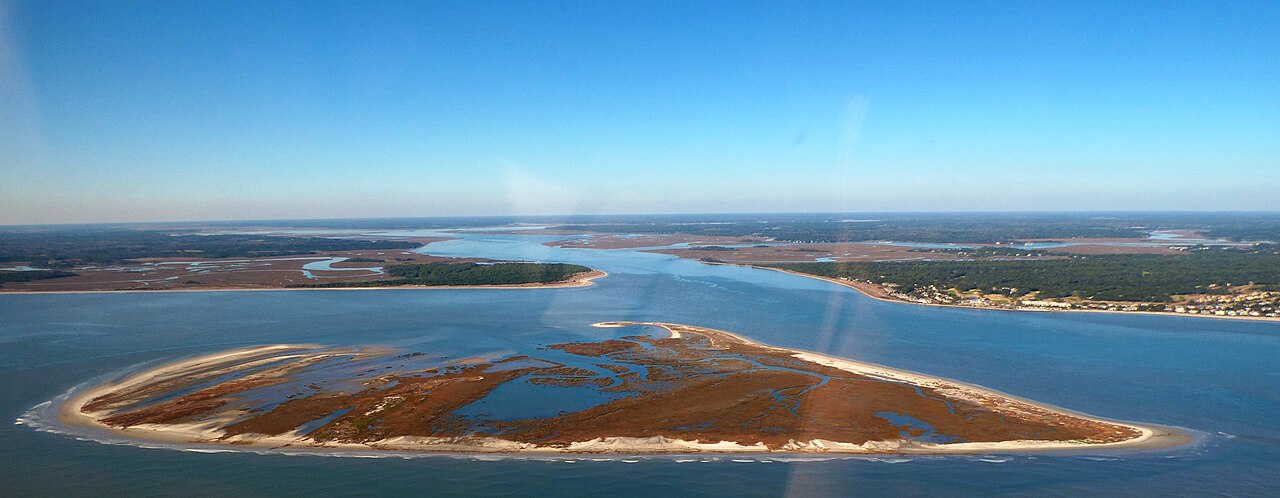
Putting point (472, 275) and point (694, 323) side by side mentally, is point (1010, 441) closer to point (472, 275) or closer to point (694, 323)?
point (694, 323)

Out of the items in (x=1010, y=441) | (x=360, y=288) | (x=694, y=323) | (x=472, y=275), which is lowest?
(x=1010, y=441)

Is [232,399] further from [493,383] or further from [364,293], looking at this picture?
[364,293]

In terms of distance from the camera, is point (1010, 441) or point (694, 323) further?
point (694, 323)

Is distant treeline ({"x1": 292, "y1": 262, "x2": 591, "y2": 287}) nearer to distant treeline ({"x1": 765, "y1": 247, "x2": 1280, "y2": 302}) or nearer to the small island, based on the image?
distant treeline ({"x1": 765, "y1": 247, "x2": 1280, "y2": 302})

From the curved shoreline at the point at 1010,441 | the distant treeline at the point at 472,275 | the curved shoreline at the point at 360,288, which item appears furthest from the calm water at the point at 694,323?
the distant treeline at the point at 472,275

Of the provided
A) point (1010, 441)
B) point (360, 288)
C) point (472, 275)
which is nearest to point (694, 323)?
point (1010, 441)

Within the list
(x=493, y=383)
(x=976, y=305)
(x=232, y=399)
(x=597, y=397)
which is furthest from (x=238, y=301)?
(x=976, y=305)

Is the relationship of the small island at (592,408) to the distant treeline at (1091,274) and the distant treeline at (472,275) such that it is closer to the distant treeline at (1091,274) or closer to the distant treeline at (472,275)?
the distant treeline at (1091,274)

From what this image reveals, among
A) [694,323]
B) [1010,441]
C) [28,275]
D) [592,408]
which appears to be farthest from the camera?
[28,275]
